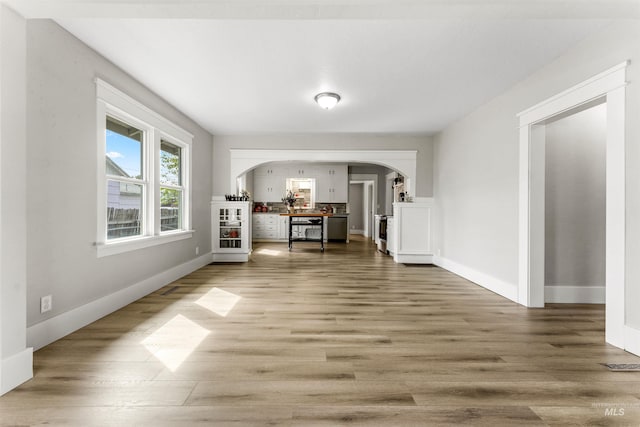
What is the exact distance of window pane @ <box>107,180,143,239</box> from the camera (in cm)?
304

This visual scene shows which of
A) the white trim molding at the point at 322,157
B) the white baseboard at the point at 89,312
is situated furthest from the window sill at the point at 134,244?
the white trim molding at the point at 322,157

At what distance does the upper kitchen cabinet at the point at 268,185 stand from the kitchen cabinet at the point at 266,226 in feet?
1.96

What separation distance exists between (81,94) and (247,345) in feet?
8.09

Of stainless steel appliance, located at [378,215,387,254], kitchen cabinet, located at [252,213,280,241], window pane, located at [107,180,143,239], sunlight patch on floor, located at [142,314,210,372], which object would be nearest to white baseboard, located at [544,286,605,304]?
sunlight patch on floor, located at [142,314,210,372]

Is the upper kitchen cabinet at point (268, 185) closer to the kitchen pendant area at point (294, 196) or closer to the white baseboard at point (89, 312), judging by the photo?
the kitchen pendant area at point (294, 196)

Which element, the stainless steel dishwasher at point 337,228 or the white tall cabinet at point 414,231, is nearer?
the white tall cabinet at point 414,231

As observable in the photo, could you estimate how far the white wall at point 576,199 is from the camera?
323 centimetres

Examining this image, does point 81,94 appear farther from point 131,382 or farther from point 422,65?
point 422,65

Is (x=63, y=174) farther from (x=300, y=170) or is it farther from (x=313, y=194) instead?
(x=313, y=194)

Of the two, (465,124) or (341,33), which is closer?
(341,33)

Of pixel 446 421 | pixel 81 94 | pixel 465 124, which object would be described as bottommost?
pixel 446 421

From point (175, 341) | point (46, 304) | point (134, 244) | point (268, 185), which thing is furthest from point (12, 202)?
point (268, 185)

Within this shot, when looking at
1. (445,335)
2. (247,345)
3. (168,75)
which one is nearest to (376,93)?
(168,75)

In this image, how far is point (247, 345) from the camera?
2189 mm
